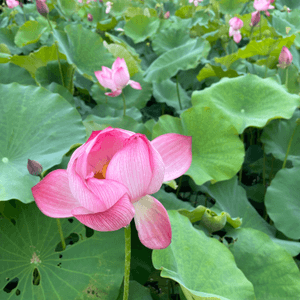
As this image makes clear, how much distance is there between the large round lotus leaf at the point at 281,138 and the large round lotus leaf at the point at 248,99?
10 cm

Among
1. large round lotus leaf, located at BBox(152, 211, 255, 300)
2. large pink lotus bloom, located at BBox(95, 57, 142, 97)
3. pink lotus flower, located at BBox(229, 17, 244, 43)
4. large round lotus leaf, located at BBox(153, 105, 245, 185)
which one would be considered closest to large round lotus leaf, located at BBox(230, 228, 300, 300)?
large round lotus leaf, located at BBox(152, 211, 255, 300)

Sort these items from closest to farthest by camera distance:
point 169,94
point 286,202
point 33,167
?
point 33,167
point 286,202
point 169,94

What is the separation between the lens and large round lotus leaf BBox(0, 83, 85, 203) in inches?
23.4

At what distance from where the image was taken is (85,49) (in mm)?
1161

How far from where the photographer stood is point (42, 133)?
64 centimetres

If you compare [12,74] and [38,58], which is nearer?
[12,74]

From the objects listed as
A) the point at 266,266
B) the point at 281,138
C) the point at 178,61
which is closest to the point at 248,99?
the point at 281,138

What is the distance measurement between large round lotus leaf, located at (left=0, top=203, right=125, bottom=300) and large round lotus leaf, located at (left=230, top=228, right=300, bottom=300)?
272mm

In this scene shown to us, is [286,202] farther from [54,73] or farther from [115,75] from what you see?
[54,73]

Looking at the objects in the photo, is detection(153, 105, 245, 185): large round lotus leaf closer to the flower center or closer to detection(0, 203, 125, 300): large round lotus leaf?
detection(0, 203, 125, 300): large round lotus leaf

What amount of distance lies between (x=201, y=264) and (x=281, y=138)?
0.68 metres

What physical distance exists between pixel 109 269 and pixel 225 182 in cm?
47

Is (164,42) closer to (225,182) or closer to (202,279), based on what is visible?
(225,182)

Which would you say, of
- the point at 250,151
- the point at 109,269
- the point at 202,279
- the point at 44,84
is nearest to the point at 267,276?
the point at 202,279
